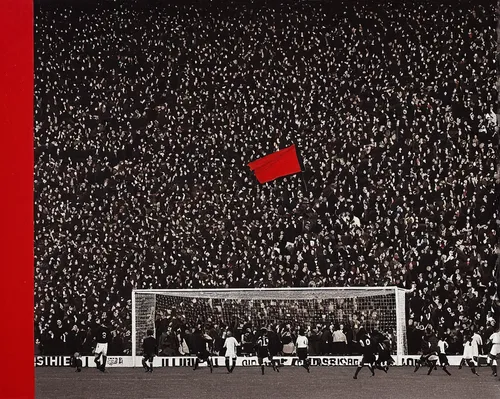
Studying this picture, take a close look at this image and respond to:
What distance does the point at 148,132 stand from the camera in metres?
3.10

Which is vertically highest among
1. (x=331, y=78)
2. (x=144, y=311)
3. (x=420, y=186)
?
(x=331, y=78)

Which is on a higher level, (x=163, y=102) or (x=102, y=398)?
(x=163, y=102)

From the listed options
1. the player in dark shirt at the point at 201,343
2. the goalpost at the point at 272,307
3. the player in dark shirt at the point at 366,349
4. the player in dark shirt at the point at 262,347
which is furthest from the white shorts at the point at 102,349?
the player in dark shirt at the point at 366,349

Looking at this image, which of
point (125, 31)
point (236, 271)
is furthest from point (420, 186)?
point (125, 31)

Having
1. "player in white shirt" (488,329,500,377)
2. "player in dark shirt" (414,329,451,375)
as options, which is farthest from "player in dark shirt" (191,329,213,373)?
"player in white shirt" (488,329,500,377)

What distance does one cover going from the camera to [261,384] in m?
2.99

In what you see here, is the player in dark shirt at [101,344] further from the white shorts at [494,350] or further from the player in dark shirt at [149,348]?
the white shorts at [494,350]

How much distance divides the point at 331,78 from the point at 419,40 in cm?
44

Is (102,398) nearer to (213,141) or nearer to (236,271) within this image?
(236,271)

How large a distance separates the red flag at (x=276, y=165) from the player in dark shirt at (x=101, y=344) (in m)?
1.00

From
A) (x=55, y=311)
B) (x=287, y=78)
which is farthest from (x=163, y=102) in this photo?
(x=55, y=311)

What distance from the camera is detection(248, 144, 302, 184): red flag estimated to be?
3.08m

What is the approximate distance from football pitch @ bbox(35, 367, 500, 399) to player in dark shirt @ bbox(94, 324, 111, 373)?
2.3 inches

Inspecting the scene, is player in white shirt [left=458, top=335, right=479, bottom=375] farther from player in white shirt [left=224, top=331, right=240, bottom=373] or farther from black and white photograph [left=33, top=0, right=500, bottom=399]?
player in white shirt [left=224, top=331, right=240, bottom=373]
